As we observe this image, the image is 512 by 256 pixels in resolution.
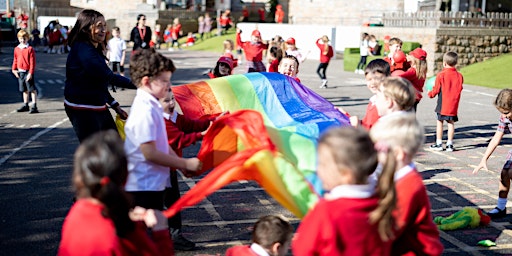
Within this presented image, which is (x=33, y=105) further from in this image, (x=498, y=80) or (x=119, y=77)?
(x=498, y=80)

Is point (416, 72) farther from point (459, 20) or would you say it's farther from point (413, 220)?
point (459, 20)

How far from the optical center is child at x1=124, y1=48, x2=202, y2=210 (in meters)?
4.74

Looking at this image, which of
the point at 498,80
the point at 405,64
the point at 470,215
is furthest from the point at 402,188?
the point at 498,80

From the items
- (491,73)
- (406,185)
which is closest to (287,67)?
(406,185)

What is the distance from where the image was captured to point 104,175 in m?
3.47

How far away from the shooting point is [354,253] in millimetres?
3637

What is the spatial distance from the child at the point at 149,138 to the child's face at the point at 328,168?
1419 millimetres

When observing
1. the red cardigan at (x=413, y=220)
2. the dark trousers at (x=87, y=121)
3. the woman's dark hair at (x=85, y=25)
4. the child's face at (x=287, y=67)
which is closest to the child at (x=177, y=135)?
the dark trousers at (x=87, y=121)

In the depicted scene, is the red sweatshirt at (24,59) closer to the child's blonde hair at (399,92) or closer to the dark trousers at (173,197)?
the dark trousers at (173,197)

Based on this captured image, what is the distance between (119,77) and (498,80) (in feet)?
66.5

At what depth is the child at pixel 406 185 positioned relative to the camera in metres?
4.14

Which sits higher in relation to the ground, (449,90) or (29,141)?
(449,90)

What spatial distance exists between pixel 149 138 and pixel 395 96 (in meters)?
1.75

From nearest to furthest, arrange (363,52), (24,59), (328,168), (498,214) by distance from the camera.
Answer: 1. (328,168)
2. (498,214)
3. (24,59)
4. (363,52)
